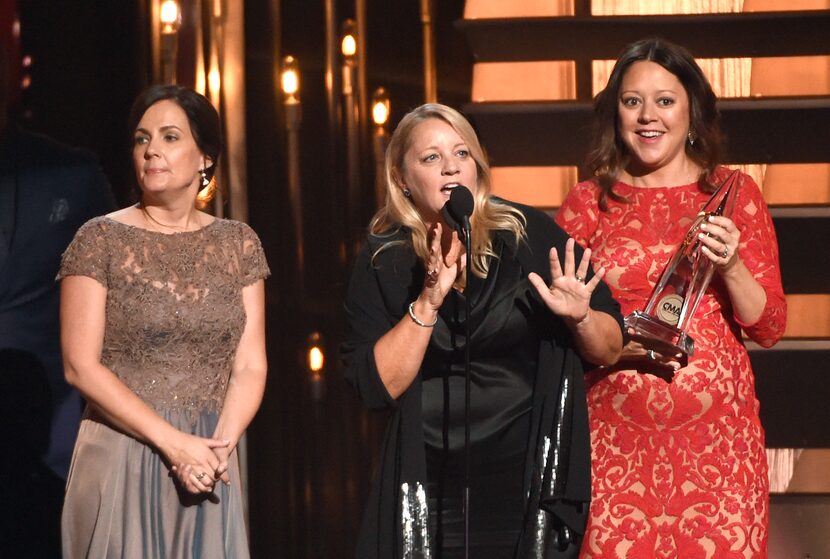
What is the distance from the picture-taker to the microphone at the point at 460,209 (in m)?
2.67

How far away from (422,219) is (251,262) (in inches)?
15.4

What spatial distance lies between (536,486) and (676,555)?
1.62ft

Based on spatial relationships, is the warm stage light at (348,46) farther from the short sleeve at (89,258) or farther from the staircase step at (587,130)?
the short sleeve at (89,258)

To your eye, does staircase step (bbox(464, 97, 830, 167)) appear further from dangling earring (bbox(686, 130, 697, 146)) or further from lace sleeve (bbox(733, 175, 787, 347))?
lace sleeve (bbox(733, 175, 787, 347))

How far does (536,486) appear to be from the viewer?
2.87 m

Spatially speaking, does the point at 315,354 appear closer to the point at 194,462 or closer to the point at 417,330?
the point at 194,462

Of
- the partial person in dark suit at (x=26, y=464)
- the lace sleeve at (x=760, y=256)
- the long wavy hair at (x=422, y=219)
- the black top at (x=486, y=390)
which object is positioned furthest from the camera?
the partial person in dark suit at (x=26, y=464)

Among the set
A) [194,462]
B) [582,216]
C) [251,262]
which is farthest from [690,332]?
[194,462]

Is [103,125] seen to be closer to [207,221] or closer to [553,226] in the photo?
[207,221]

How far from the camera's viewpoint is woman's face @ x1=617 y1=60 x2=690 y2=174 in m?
3.35

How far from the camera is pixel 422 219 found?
3.05 meters

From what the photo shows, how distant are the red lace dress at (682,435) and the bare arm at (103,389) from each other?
0.87 meters

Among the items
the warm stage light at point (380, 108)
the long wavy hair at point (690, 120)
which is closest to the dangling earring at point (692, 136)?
the long wavy hair at point (690, 120)

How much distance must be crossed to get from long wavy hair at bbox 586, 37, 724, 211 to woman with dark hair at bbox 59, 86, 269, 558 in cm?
88
